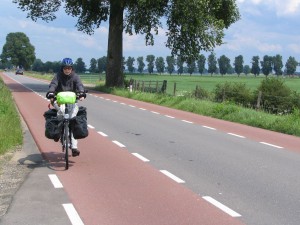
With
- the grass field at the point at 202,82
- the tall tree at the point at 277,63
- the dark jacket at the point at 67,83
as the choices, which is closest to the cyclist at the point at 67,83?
the dark jacket at the point at 67,83

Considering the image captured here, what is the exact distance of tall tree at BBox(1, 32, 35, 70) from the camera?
157000mm

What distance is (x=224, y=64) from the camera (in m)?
193

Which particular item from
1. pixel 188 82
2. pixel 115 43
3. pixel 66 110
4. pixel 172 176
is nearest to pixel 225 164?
pixel 172 176

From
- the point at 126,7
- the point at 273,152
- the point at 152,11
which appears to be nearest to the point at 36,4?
the point at 126,7

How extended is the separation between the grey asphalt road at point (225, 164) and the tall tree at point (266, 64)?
176338mm

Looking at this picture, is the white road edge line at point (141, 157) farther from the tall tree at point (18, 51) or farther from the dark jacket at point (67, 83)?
the tall tree at point (18, 51)

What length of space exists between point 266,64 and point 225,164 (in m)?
184

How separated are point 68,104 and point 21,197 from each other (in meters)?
2.40

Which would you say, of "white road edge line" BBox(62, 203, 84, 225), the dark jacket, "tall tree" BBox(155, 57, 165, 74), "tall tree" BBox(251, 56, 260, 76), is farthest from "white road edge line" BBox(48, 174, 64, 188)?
"tall tree" BBox(155, 57, 165, 74)

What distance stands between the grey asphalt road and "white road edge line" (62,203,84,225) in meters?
1.95

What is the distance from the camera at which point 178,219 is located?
5.55m

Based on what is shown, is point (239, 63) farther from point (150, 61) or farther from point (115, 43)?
point (115, 43)

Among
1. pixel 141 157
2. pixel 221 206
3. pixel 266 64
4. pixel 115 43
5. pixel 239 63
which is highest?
pixel 115 43

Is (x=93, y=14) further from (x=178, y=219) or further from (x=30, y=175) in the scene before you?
(x=178, y=219)
